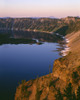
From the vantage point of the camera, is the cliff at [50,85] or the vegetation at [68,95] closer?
the vegetation at [68,95]

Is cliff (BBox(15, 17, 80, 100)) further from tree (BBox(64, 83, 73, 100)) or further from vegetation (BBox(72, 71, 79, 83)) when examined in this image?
tree (BBox(64, 83, 73, 100))

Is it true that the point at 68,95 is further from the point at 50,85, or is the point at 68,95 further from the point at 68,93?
the point at 50,85

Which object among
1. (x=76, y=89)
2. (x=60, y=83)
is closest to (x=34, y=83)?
(x=60, y=83)

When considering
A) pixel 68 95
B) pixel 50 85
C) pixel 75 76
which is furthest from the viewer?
pixel 50 85

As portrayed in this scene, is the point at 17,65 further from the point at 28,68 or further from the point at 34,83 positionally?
the point at 34,83

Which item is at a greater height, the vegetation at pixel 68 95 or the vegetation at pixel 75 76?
the vegetation at pixel 75 76

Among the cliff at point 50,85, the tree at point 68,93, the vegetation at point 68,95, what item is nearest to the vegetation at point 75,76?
the cliff at point 50,85

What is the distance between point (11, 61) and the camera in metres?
79.9

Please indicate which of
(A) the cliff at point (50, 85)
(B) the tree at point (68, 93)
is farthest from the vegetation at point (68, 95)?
(A) the cliff at point (50, 85)

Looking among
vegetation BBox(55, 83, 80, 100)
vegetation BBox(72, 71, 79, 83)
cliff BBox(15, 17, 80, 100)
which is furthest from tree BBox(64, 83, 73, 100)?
vegetation BBox(72, 71, 79, 83)

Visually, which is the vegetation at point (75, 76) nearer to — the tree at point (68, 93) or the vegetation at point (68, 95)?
the tree at point (68, 93)

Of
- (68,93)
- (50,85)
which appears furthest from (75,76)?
(50,85)

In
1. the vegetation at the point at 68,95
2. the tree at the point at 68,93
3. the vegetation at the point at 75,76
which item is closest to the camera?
the vegetation at the point at 68,95

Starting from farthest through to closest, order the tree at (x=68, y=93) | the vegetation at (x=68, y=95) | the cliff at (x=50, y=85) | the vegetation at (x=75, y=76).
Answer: the vegetation at (x=75, y=76)
the cliff at (x=50, y=85)
the tree at (x=68, y=93)
the vegetation at (x=68, y=95)
